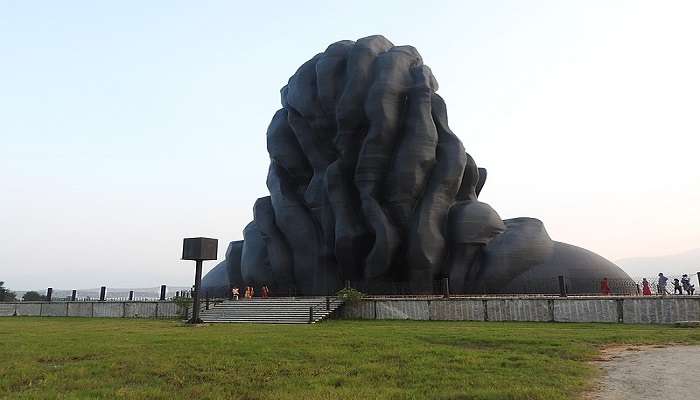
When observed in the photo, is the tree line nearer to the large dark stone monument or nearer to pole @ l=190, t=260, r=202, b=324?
the large dark stone monument

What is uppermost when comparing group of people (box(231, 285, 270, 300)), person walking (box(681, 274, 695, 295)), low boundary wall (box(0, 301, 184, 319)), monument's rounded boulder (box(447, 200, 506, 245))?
monument's rounded boulder (box(447, 200, 506, 245))

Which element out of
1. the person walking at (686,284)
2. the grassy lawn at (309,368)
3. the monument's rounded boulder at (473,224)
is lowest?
the grassy lawn at (309,368)

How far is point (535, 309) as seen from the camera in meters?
23.7

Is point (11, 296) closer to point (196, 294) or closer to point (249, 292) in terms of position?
point (249, 292)

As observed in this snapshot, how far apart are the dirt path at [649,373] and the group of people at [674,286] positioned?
18843 millimetres

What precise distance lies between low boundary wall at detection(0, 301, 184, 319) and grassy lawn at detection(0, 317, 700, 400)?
17.4 meters

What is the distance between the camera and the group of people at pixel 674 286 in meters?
29.6

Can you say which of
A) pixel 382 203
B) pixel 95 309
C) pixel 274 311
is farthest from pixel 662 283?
pixel 95 309

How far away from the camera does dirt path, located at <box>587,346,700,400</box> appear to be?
25.0 ft

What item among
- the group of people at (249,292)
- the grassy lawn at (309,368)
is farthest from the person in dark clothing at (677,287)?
the group of people at (249,292)

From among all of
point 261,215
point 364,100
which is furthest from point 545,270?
point 261,215

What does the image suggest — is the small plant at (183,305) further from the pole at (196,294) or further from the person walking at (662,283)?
the person walking at (662,283)

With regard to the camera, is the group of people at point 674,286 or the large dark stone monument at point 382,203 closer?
the group of people at point 674,286

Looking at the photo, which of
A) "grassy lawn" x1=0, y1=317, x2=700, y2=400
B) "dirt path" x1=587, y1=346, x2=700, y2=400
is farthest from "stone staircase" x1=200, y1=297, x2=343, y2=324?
"dirt path" x1=587, y1=346, x2=700, y2=400
